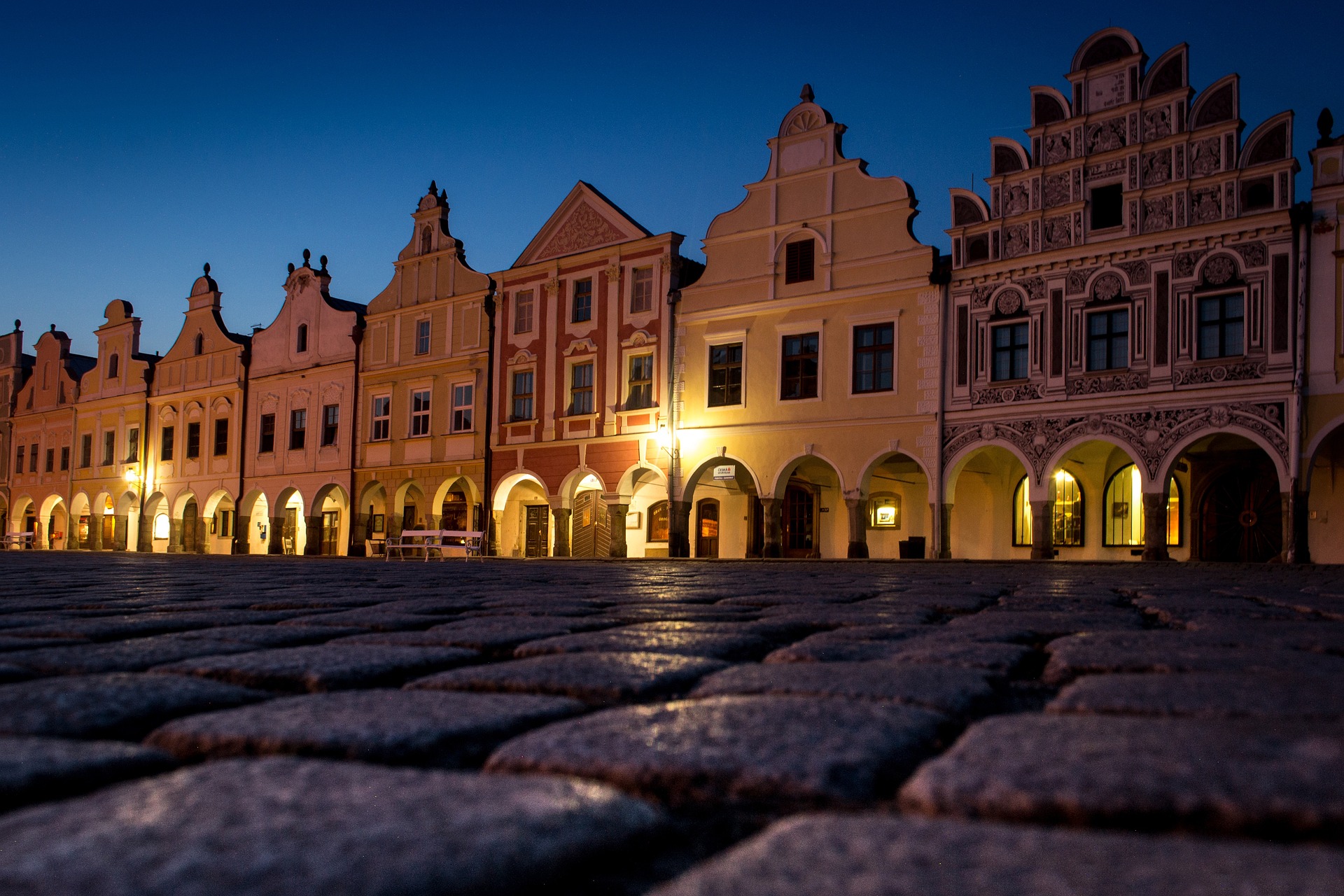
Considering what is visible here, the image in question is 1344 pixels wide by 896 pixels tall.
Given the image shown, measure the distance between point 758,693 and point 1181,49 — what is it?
21.8 metres

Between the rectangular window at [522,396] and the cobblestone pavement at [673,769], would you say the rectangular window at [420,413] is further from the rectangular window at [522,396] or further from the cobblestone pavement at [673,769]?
the cobblestone pavement at [673,769]

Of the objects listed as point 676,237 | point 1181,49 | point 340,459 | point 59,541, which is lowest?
point 59,541

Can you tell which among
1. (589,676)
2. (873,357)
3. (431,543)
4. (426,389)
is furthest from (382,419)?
(589,676)

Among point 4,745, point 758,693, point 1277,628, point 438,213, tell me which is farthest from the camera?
point 438,213

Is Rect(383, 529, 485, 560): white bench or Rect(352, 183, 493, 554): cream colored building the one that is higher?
Rect(352, 183, 493, 554): cream colored building

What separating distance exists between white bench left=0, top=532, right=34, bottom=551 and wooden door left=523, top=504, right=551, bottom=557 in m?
19.4

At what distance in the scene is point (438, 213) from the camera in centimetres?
3078

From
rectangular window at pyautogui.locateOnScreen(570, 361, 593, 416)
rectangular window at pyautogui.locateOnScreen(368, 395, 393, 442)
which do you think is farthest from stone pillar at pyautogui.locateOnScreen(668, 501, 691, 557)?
rectangular window at pyautogui.locateOnScreen(368, 395, 393, 442)

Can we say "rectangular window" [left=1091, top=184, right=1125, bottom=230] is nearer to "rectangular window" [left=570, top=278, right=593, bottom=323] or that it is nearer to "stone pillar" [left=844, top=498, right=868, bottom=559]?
"stone pillar" [left=844, top=498, right=868, bottom=559]

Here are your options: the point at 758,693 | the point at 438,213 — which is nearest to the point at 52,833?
the point at 758,693

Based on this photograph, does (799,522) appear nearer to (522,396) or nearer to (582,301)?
(582,301)

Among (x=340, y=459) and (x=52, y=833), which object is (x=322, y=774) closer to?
(x=52, y=833)

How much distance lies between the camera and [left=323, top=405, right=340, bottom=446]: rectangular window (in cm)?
3281

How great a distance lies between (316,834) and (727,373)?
79.4 ft
